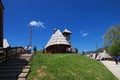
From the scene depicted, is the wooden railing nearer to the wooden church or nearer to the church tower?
the wooden church

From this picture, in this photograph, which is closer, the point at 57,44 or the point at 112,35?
the point at 57,44

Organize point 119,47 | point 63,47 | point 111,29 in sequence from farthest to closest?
point 111,29, point 119,47, point 63,47

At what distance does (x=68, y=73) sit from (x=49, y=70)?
5.03 feet

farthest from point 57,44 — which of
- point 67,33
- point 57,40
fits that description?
point 67,33

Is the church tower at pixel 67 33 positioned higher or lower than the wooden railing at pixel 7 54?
higher

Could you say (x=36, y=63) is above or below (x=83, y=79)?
above

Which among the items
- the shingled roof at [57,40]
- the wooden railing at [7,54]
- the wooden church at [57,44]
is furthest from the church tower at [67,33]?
the wooden railing at [7,54]

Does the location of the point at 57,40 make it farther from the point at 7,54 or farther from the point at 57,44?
the point at 7,54

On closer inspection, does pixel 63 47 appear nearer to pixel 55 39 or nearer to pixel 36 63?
pixel 55 39

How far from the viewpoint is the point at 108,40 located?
7656cm

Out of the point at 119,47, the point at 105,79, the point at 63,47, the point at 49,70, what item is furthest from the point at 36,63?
the point at 119,47

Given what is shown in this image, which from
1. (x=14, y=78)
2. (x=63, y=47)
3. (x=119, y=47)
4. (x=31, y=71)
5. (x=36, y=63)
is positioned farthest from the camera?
(x=119, y=47)

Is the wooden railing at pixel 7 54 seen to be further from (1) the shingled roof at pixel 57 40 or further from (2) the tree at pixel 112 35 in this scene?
(2) the tree at pixel 112 35

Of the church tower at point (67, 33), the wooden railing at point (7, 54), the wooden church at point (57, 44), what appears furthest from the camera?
the church tower at point (67, 33)
